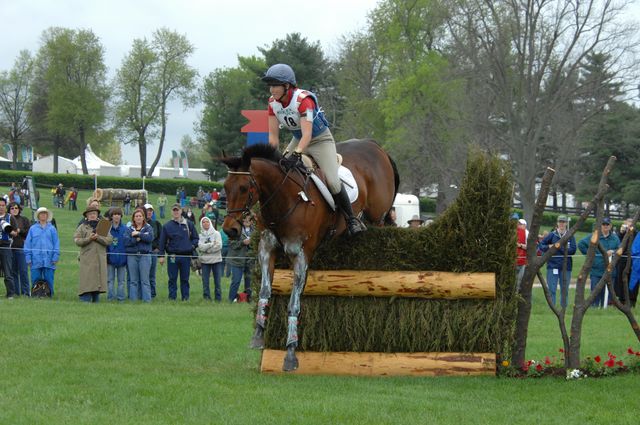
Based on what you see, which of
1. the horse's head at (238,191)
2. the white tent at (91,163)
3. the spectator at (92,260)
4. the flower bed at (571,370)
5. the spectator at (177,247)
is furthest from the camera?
the white tent at (91,163)

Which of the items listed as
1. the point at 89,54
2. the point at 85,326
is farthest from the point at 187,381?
the point at 89,54

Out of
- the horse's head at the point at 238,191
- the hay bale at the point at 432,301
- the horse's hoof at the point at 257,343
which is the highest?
the horse's head at the point at 238,191

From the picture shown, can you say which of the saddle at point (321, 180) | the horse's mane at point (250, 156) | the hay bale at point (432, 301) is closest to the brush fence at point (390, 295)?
the hay bale at point (432, 301)

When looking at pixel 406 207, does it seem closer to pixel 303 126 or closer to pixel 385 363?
pixel 385 363

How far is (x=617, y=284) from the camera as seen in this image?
20.1m

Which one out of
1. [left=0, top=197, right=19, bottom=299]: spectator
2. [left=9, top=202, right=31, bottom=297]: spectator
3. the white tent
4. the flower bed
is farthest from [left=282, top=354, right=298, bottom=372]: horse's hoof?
the white tent

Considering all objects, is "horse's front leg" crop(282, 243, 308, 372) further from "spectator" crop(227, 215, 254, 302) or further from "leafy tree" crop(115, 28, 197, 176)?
"leafy tree" crop(115, 28, 197, 176)

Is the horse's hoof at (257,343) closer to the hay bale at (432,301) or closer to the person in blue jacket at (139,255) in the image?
the hay bale at (432,301)

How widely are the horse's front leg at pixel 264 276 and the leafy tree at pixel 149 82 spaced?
83828 millimetres

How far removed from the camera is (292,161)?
947 cm

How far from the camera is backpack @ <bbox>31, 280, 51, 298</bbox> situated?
18.4 m

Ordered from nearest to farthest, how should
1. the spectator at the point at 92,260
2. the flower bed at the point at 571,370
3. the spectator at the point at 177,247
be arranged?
the flower bed at the point at 571,370 → the spectator at the point at 92,260 → the spectator at the point at 177,247

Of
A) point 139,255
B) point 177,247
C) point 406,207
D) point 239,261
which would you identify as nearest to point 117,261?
point 139,255

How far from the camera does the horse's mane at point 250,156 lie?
905cm
